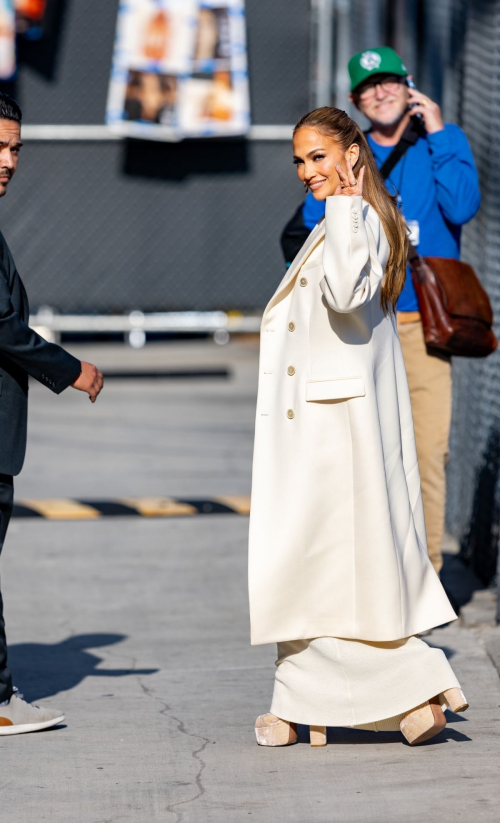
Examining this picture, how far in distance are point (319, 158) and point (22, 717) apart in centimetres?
209

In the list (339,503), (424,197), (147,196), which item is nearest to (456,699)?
(339,503)

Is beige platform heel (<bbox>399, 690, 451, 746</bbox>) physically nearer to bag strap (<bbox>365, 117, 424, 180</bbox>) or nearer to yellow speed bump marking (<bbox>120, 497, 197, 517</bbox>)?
bag strap (<bbox>365, 117, 424, 180</bbox>)

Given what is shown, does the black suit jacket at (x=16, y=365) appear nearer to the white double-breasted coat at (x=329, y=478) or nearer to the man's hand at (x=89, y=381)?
the man's hand at (x=89, y=381)

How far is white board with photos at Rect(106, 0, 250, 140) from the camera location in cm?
1199

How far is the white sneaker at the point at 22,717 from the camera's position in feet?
14.6

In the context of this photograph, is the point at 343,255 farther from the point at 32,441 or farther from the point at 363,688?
the point at 32,441

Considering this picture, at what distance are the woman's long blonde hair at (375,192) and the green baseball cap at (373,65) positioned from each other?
4.19ft

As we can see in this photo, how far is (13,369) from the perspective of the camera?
439cm

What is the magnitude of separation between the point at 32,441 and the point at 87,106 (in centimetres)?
370

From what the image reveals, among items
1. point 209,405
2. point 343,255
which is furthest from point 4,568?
point 209,405

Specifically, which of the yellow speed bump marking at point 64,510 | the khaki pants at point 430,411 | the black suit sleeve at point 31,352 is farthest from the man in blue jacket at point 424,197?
the yellow speed bump marking at point 64,510

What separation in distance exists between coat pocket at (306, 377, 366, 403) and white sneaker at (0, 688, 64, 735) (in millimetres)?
1457

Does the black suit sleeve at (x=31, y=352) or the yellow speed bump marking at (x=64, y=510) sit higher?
the black suit sleeve at (x=31, y=352)

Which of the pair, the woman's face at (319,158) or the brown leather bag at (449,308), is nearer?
the woman's face at (319,158)
